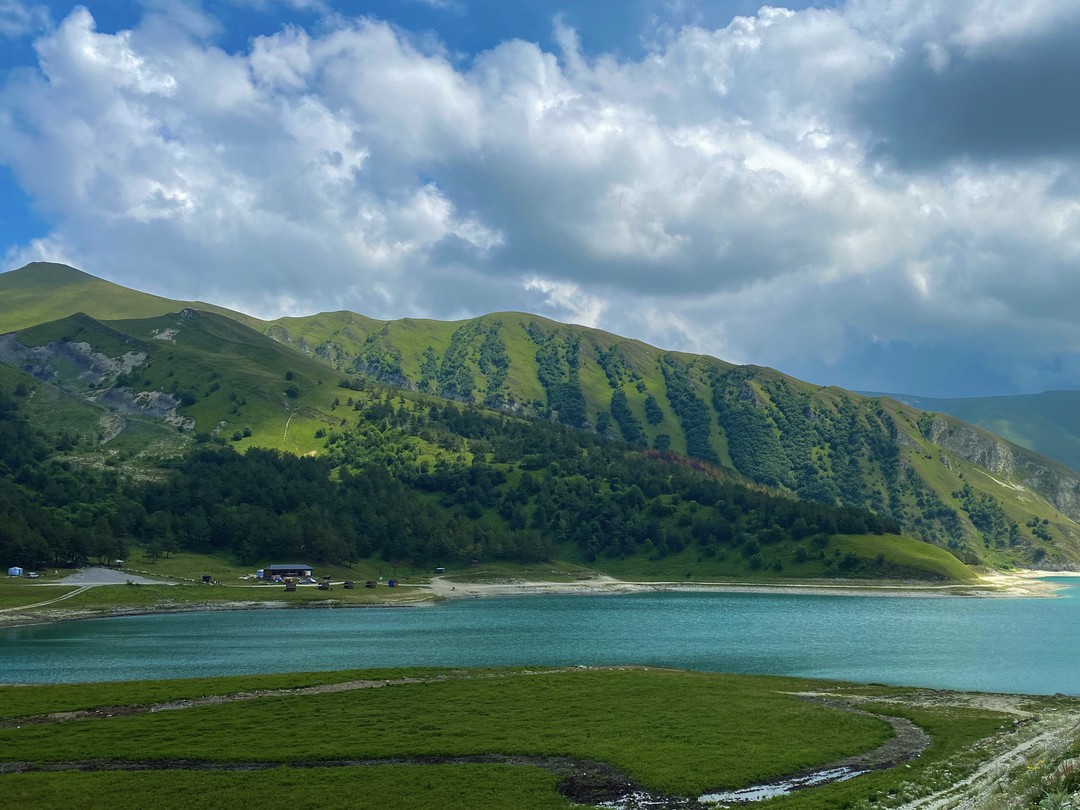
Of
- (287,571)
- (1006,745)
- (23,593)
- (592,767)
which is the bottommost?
(23,593)

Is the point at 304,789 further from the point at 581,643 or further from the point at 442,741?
the point at 581,643

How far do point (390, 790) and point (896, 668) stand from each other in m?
67.6

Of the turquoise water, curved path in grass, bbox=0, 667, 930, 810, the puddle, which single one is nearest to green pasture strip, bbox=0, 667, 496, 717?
curved path in grass, bbox=0, 667, 930, 810

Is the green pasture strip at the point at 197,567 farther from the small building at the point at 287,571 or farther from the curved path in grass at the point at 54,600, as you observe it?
the curved path in grass at the point at 54,600

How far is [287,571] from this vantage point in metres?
190

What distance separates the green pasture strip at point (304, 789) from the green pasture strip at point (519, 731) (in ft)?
11.5

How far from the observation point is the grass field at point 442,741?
33531mm

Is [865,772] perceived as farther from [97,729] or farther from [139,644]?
[139,644]

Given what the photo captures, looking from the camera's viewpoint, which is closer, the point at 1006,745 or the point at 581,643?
the point at 1006,745

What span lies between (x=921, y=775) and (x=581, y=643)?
71.9 meters

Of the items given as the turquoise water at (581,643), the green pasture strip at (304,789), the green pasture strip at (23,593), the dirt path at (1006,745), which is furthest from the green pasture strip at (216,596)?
the dirt path at (1006,745)

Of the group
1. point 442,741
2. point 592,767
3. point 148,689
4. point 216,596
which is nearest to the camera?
point 592,767

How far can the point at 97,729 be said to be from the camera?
45219 millimetres

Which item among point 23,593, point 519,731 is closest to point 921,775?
point 519,731
